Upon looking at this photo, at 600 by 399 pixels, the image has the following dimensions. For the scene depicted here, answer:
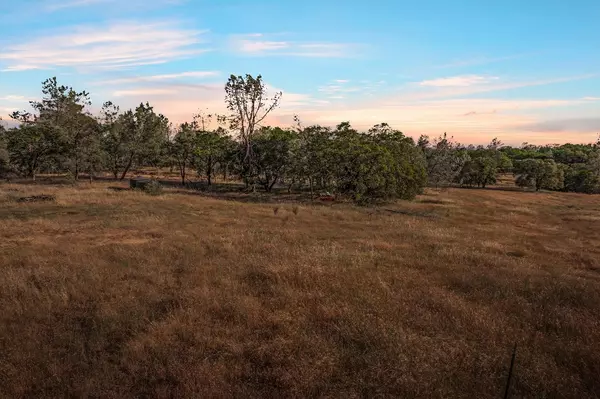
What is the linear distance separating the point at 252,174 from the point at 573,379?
158 feet

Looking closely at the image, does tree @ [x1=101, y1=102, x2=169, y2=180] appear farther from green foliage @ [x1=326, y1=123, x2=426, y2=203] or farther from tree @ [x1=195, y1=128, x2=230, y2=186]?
green foliage @ [x1=326, y1=123, x2=426, y2=203]

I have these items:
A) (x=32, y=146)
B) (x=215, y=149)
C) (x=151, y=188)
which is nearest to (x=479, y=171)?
(x=215, y=149)

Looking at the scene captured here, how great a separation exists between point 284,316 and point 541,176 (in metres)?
97.0

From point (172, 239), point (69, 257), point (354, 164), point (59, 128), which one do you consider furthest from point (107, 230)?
point (59, 128)

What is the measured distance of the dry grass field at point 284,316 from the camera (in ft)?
26.6

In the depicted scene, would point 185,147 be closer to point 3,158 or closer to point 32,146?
point 32,146

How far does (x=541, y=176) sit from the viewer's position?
293 feet

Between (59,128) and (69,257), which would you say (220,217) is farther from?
(59,128)

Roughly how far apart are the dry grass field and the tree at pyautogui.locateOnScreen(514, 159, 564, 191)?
77178 millimetres

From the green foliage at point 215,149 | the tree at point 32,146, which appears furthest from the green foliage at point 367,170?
the tree at point 32,146

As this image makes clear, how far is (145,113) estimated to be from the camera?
67.1 metres

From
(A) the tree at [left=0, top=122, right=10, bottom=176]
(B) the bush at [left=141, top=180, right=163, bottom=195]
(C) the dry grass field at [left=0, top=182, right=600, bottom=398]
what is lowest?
(C) the dry grass field at [left=0, top=182, right=600, bottom=398]

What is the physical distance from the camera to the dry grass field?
8102mm

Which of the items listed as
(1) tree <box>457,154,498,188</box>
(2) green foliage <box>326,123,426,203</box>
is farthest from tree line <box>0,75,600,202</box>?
(1) tree <box>457,154,498,188</box>
